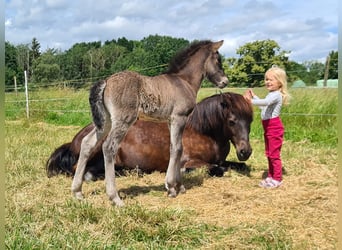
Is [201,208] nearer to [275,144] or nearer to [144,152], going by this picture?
[275,144]

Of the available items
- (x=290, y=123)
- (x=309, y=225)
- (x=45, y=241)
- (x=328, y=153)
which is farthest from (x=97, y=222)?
(x=290, y=123)

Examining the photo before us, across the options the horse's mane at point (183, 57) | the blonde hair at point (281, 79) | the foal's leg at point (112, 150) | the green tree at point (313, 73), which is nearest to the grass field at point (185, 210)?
the foal's leg at point (112, 150)

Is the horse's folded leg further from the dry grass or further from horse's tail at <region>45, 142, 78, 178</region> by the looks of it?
horse's tail at <region>45, 142, 78, 178</region>

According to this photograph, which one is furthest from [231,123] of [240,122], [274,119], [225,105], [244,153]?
[274,119]

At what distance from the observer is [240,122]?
4.77 meters

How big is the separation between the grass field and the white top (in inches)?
33.8

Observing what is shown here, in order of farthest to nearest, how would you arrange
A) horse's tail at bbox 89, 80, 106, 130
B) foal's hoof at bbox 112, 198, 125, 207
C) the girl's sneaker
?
the girl's sneaker
horse's tail at bbox 89, 80, 106, 130
foal's hoof at bbox 112, 198, 125, 207

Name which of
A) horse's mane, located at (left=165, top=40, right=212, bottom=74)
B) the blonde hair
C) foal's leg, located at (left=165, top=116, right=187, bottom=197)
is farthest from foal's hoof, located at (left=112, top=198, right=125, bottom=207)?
the blonde hair

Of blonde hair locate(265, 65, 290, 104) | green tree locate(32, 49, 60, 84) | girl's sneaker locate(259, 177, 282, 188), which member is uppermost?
green tree locate(32, 49, 60, 84)

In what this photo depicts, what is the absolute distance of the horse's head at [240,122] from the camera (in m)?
4.70

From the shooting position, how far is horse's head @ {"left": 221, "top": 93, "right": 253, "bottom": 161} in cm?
470

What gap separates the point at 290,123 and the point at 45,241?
7187 mm

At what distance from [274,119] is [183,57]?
1333 millimetres

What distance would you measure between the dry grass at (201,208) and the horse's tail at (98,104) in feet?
2.63
